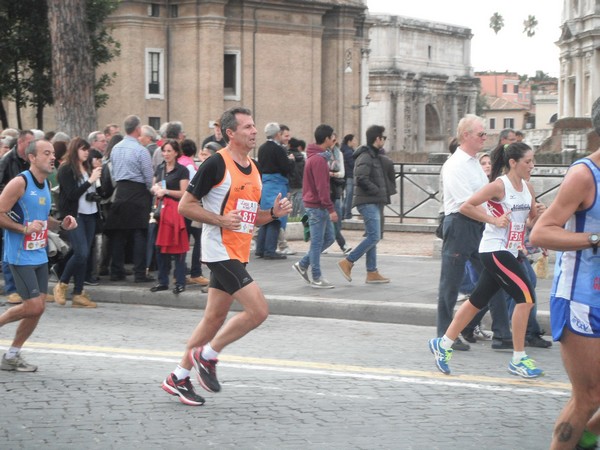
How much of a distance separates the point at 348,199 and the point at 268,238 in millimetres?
6787

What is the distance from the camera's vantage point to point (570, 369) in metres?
5.30

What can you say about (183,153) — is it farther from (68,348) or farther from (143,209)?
(68,348)

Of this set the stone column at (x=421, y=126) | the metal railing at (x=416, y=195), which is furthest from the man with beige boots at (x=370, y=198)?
the stone column at (x=421, y=126)

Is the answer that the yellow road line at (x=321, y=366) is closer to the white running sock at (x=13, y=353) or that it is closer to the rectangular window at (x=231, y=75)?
the white running sock at (x=13, y=353)

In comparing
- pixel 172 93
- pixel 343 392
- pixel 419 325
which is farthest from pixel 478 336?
pixel 172 93

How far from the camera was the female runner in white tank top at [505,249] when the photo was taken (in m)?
8.75

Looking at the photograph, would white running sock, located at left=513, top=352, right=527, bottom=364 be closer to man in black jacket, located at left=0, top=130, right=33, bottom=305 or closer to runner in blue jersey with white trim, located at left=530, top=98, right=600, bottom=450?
runner in blue jersey with white trim, located at left=530, top=98, right=600, bottom=450

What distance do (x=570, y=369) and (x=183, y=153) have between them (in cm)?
921

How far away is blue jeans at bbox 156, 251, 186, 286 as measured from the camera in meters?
13.1

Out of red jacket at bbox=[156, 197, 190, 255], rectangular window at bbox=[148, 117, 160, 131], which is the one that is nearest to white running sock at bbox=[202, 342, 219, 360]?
red jacket at bbox=[156, 197, 190, 255]

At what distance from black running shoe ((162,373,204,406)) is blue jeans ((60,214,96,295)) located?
17.1ft

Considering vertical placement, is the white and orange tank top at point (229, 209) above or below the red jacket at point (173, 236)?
above

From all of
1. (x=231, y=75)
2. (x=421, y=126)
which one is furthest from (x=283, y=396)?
(x=421, y=126)

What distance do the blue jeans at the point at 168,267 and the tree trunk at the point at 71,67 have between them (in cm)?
719
